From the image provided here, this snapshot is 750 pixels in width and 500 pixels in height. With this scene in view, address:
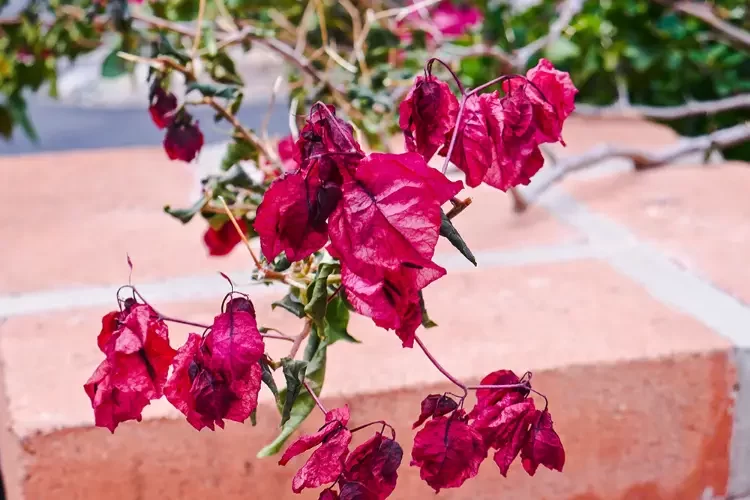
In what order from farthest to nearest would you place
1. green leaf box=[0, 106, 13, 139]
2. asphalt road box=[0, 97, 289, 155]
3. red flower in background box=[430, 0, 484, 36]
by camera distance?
asphalt road box=[0, 97, 289, 155], red flower in background box=[430, 0, 484, 36], green leaf box=[0, 106, 13, 139]

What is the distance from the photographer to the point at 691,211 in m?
0.60

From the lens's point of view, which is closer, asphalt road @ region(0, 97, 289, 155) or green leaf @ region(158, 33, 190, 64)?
green leaf @ region(158, 33, 190, 64)

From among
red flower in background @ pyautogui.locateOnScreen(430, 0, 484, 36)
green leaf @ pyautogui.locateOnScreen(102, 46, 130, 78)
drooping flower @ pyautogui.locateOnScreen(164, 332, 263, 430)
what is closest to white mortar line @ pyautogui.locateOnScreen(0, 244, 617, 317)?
drooping flower @ pyautogui.locateOnScreen(164, 332, 263, 430)

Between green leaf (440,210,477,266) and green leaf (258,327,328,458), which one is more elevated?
green leaf (440,210,477,266)

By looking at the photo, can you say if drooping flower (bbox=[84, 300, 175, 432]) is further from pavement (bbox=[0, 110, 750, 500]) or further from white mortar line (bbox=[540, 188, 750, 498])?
white mortar line (bbox=[540, 188, 750, 498])

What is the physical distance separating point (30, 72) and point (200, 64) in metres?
0.37

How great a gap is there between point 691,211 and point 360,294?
0.47m

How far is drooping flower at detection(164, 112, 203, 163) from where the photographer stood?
0.39 meters

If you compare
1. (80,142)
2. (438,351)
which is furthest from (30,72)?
(438,351)

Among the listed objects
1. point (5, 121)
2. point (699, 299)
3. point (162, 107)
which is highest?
point (162, 107)

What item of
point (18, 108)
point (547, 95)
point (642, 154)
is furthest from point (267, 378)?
point (18, 108)

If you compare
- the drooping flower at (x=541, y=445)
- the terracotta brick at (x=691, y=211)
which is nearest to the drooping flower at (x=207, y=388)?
the drooping flower at (x=541, y=445)

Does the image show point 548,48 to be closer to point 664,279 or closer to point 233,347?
point 664,279

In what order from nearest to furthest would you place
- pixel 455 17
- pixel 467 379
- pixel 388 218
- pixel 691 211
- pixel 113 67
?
pixel 388 218
pixel 467 379
pixel 691 211
pixel 113 67
pixel 455 17
